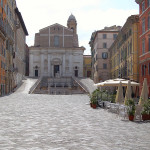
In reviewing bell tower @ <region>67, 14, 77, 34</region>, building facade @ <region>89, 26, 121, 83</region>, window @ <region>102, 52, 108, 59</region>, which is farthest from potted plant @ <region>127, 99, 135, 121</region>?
bell tower @ <region>67, 14, 77, 34</region>

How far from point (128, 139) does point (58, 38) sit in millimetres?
72193

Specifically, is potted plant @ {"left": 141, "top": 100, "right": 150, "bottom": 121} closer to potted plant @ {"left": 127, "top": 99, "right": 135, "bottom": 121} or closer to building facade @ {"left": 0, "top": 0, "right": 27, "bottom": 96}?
potted plant @ {"left": 127, "top": 99, "right": 135, "bottom": 121}

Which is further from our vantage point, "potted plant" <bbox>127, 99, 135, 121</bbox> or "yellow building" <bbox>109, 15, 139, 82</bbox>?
"yellow building" <bbox>109, 15, 139, 82</bbox>

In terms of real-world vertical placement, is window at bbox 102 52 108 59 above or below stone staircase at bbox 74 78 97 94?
above

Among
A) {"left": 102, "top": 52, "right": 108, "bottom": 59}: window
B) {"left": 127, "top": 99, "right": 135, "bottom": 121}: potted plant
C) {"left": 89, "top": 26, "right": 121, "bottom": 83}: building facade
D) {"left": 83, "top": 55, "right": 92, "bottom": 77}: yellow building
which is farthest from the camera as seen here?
{"left": 83, "top": 55, "right": 92, "bottom": 77}: yellow building

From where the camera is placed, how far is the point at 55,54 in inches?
3113

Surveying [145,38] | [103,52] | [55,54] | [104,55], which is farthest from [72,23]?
[145,38]

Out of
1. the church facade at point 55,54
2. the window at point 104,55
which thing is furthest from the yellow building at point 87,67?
the window at point 104,55

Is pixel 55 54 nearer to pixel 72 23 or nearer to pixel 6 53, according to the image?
pixel 72 23

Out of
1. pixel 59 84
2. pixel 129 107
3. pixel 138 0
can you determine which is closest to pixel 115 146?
pixel 129 107

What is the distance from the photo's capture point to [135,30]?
39.8 m

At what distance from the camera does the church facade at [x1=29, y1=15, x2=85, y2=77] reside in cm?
7838

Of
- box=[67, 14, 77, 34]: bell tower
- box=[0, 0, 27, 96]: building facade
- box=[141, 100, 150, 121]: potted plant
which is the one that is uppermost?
box=[67, 14, 77, 34]: bell tower

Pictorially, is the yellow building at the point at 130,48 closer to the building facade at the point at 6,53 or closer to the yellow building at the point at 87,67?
the building facade at the point at 6,53
